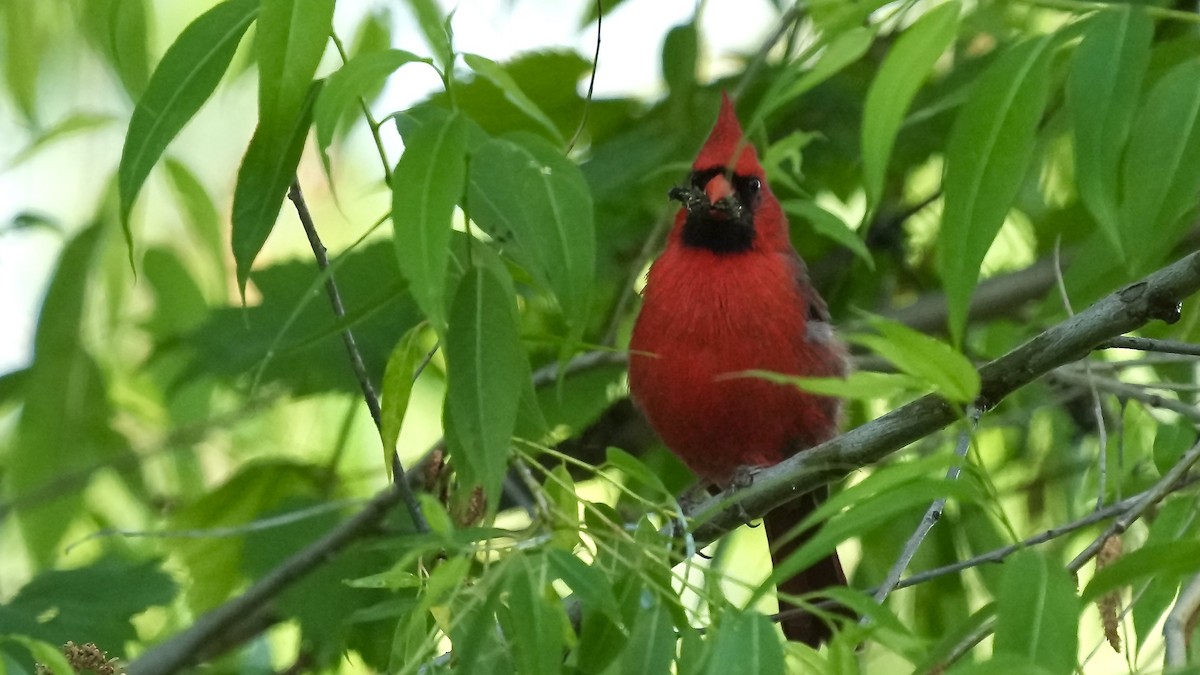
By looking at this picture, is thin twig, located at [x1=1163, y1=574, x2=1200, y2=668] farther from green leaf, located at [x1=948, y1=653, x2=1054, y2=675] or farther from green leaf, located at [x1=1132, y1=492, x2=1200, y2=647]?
green leaf, located at [x1=948, y1=653, x2=1054, y2=675]

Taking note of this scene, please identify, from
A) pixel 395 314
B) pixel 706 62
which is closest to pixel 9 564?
pixel 395 314

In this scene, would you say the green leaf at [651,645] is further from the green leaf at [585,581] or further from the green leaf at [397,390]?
the green leaf at [397,390]

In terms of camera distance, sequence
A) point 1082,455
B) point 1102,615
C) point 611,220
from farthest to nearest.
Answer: point 1082,455, point 611,220, point 1102,615

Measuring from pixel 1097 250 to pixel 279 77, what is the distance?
4.92 feet

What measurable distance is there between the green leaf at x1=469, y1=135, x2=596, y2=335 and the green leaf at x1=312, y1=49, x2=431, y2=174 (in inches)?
5.4

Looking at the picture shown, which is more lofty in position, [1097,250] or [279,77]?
[279,77]

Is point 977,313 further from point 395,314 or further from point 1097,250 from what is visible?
point 395,314

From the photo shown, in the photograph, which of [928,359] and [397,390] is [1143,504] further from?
[397,390]

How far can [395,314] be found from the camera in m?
3.14

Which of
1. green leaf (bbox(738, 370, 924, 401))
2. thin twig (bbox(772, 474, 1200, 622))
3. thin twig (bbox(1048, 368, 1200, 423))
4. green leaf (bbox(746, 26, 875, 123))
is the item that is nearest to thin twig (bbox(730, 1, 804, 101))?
thin twig (bbox(1048, 368, 1200, 423))

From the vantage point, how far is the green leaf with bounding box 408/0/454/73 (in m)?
1.54

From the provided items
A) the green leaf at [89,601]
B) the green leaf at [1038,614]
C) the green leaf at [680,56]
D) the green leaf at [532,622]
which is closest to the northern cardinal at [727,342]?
the green leaf at [680,56]

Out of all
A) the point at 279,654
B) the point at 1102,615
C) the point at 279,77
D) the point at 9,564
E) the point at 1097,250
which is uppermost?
the point at 279,77

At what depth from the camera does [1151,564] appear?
1.32 m
